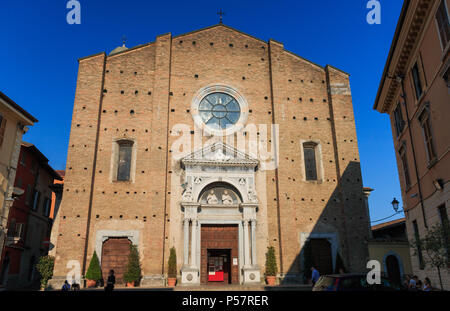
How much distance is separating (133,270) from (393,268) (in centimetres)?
1266

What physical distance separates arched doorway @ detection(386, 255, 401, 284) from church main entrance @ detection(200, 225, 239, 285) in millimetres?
7636

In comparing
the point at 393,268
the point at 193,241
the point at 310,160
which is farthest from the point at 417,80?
the point at 193,241

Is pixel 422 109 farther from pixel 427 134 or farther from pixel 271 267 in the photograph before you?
pixel 271 267

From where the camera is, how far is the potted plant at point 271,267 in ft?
54.9

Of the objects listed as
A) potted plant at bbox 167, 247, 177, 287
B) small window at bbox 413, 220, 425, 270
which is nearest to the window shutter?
small window at bbox 413, 220, 425, 270

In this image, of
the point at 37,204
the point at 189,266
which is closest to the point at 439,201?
the point at 189,266

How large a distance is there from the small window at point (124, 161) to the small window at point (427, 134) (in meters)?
13.3

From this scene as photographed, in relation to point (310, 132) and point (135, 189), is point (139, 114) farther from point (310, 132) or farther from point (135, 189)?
point (310, 132)

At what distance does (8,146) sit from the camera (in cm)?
1644

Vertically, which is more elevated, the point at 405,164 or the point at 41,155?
the point at 41,155

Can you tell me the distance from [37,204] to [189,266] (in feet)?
49.0

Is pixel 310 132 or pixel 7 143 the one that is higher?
pixel 310 132

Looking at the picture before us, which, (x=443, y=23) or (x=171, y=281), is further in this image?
(x=171, y=281)

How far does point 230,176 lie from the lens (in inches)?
721
